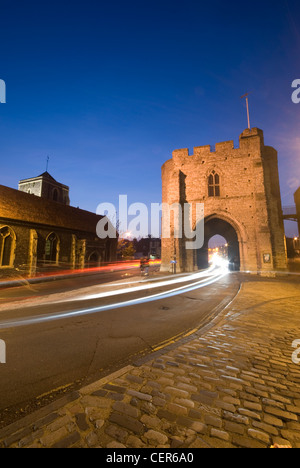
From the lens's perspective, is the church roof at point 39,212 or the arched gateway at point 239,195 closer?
the arched gateway at point 239,195

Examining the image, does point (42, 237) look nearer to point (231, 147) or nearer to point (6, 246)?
point (6, 246)

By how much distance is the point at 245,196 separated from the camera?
20703mm

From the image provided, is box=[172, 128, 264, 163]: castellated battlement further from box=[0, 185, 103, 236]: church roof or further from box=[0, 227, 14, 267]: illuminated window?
box=[0, 227, 14, 267]: illuminated window

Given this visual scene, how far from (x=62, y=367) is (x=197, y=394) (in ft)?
7.37

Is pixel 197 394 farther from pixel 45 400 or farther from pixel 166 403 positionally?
pixel 45 400

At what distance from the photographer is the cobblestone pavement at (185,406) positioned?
1.84 meters

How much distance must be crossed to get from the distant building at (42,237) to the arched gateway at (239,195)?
11763 mm

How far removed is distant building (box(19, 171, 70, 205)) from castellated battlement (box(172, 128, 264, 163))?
26796 mm

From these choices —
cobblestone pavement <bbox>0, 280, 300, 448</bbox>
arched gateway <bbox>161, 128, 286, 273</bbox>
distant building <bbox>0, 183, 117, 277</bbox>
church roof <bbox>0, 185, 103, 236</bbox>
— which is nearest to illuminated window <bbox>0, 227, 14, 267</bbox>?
distant building <bbox>0, 183, 117, 277</bbox>

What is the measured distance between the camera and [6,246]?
1983 cm

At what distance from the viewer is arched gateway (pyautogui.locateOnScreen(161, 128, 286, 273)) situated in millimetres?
19484

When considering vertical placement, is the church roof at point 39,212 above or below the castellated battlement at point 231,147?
below

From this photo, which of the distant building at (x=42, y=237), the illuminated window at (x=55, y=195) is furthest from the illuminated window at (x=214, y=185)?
the illuminated window at (x=55, y=195)

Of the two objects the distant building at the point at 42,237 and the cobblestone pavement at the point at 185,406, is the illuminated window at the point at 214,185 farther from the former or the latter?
the cobblestone pavement at the point at 185,406
